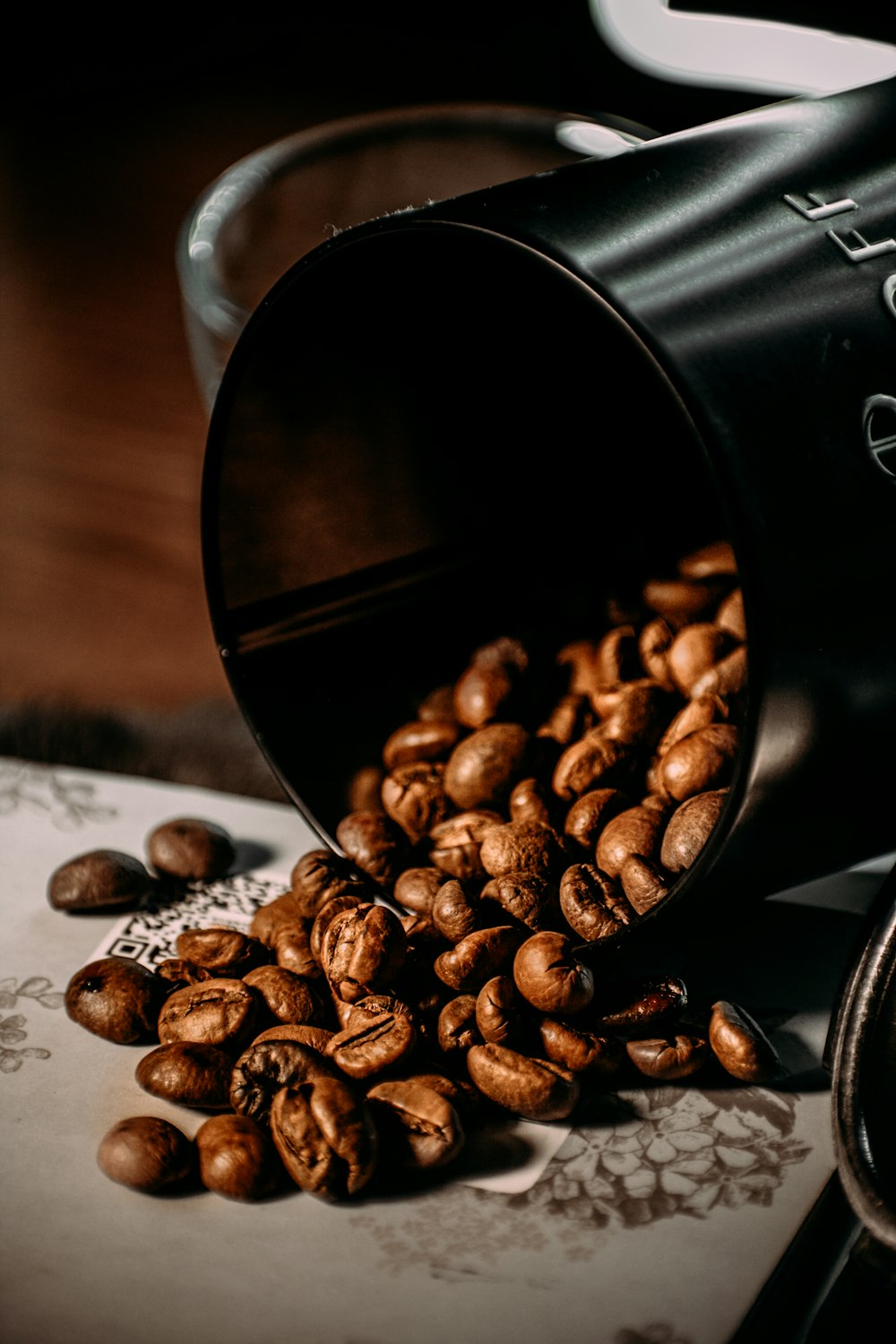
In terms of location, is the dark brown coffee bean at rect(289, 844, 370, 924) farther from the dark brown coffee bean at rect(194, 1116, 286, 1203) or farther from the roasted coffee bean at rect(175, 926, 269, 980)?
the dark brown coffee bean at rect(194, 1116, 286, 1203)

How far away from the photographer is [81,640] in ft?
4.97

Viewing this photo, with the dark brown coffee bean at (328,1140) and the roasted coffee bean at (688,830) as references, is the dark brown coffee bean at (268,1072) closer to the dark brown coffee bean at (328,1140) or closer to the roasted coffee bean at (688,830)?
the dark brown coffee bean at (328,1140)

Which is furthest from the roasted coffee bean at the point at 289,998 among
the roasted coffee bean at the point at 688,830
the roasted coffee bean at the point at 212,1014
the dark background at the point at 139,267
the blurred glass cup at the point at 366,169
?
the blurred glass cup at the point at 366,169

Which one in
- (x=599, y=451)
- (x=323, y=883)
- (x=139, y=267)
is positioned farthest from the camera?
(x=139, y=267)

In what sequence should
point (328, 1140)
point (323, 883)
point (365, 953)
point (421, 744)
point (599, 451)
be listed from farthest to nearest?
point (599, 451)
point (421, 744)
point (323, 883)
point (365, 953)
point (328, 1140)

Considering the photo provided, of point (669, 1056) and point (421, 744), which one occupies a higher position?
point (421, 744)

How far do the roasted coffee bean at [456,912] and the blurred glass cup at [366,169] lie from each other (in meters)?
0.80

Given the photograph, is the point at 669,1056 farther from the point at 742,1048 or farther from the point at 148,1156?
the point at 148,1156

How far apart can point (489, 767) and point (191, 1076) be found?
1.05 ft

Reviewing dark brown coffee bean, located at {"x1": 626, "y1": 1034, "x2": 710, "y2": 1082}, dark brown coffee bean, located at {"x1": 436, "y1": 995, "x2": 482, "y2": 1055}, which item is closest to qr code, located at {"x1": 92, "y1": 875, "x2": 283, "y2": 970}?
dark brown coffee bean, located at {"x1": 436, "y1": 995, "x2": 482, "y2": 1055}

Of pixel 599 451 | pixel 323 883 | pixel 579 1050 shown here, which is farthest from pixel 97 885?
pixel 599 451

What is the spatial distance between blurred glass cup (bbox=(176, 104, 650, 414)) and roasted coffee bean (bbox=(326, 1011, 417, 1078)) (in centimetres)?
89

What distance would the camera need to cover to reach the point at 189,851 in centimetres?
110

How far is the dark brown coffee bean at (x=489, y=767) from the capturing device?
104cm
